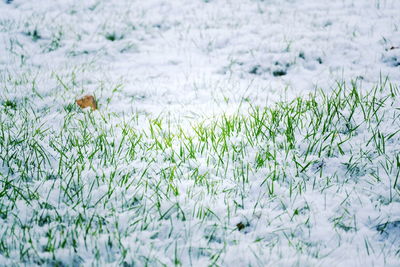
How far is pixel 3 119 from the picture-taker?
9.63 feet

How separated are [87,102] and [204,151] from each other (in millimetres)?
1383

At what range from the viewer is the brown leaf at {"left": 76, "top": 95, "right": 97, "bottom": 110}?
127 inches

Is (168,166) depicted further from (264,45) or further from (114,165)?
(264,45)

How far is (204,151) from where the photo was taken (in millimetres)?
2486

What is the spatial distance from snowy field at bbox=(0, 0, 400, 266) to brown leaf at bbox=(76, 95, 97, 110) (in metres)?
0.07

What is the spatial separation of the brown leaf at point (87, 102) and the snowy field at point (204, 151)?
Answer: 0.22 ft

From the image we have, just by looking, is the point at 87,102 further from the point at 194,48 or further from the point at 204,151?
the point at 194,48

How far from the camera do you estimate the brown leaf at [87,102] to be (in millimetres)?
3219

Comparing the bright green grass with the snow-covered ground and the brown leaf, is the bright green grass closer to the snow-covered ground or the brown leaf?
Result: the brown leaf

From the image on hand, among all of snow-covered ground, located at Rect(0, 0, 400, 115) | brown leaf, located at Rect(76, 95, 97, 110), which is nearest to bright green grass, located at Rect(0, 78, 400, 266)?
brown leaf, located at Rect(76, 95, 97, 110)

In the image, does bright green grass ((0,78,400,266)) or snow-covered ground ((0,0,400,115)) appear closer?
bright green grass ((0,78,400,266))

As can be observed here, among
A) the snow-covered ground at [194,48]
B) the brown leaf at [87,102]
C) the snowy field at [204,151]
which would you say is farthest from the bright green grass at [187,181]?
the snow-covered ground at [194,48]

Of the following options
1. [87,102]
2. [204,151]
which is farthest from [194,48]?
[204,151]

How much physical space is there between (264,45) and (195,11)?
1.85 m
